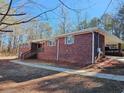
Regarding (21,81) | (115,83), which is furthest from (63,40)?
(115,83)

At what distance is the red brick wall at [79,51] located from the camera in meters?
19.4

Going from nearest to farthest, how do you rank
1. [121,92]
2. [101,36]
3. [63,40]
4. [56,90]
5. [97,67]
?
1. [121,92]
2. [56,90]
3. [97,67]
4. [101,36]
5. [63,40]

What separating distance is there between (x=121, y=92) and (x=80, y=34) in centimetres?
1132

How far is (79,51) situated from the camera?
20438mm

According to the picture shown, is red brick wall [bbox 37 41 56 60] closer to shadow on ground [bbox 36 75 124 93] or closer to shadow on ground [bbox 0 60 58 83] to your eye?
shadow on ground [bbox 0 60 58 83]

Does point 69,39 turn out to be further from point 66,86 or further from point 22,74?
point 66,86

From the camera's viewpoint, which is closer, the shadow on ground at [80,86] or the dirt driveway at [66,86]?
the shadow on ground at [80,86]

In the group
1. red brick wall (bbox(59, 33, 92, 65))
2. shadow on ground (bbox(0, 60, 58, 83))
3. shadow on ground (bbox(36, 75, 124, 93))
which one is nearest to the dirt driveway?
shadow on ground (bbox(36, 75, 124, 93))

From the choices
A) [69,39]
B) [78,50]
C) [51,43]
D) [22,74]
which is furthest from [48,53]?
[22,74]

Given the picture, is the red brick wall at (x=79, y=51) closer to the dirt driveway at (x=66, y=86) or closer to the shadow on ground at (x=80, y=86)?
the dirt driveway at (x=66, y=86)

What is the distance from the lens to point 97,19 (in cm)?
4616

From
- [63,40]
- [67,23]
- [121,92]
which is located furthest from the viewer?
[67,23]

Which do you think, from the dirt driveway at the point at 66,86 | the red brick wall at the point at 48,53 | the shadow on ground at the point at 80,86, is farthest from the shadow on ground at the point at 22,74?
the red brick wall at the point at 48,53

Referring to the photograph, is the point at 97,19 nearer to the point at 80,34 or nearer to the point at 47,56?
the point at 47,56
